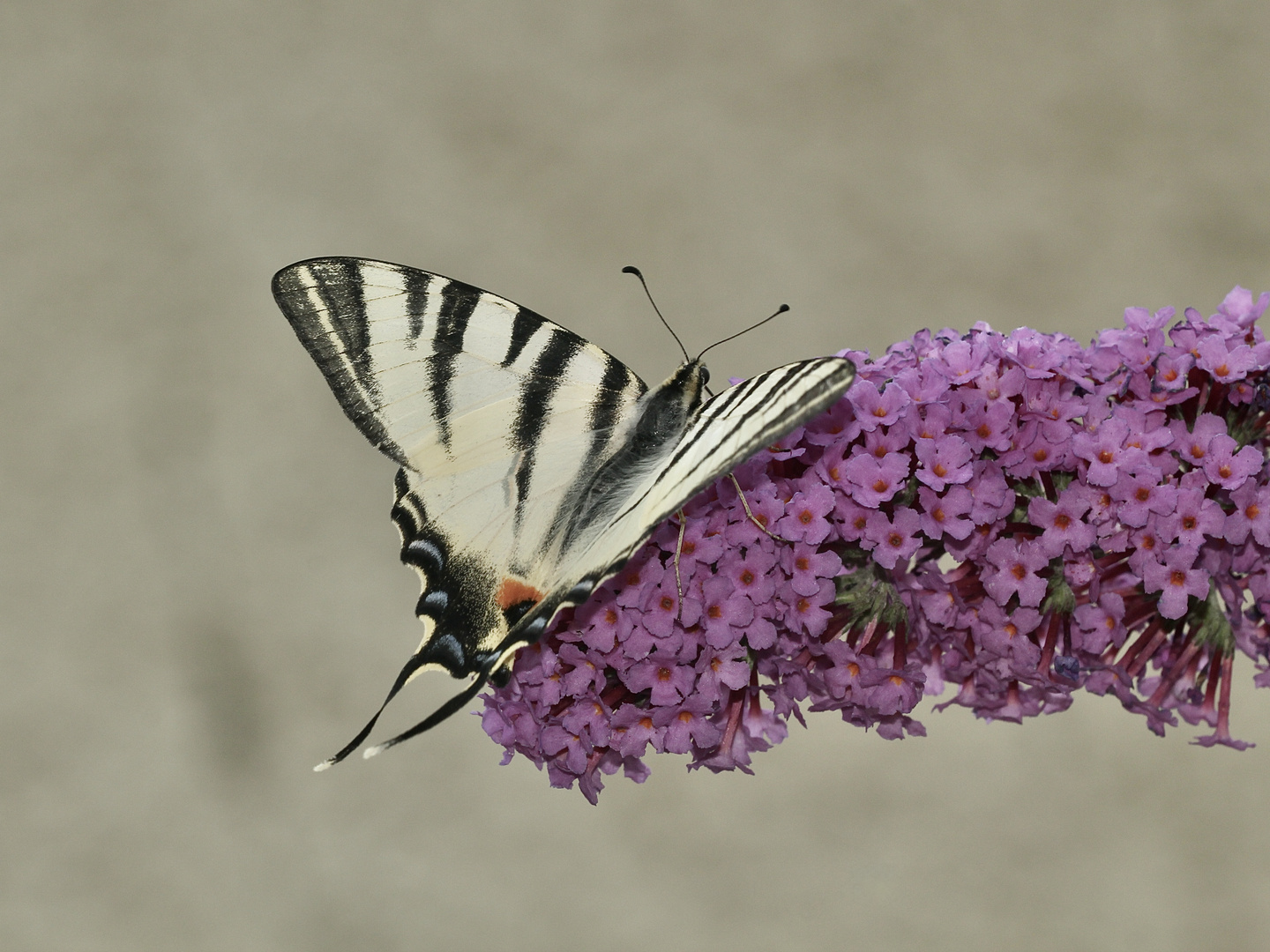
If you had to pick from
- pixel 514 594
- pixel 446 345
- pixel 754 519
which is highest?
pixel 446 345

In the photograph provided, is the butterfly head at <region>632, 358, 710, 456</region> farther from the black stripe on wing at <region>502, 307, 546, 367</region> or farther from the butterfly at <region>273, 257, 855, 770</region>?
the black stripe on wing at <region>502, 307, 546, 367</region>

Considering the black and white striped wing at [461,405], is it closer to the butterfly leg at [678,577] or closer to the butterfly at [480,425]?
the butterfly at [480,425]

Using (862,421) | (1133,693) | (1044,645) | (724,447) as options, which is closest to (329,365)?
(724,447)

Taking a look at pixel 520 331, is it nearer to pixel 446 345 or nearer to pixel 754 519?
pixel 446 345

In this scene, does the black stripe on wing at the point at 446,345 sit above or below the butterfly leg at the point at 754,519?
above

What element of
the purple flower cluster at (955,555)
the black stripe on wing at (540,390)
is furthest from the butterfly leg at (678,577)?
the black stripe on wing at (540,390)

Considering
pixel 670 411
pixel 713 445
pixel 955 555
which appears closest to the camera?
pixel 713 445

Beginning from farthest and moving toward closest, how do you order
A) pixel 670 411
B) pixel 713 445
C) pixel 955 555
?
1. pixel 670 411
2. pixel 955 555
3. pixel 713 445

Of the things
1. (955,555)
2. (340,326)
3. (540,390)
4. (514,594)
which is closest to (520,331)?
(540,390)
